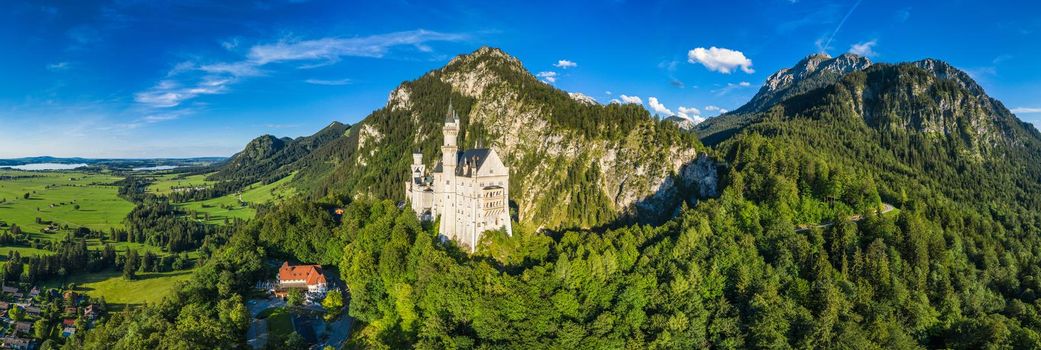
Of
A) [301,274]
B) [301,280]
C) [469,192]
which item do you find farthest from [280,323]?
[469,192]

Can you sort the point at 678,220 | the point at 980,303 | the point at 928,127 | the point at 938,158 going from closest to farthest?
the point at 980,303 < the point at 678,220 < the point at 938,158 < the point at 928,127

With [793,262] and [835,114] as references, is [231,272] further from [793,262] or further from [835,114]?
[835,114]

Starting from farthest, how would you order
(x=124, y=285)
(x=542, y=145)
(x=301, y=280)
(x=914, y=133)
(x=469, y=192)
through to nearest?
(x=914, y=133)
(x=542, y=145)
(x=124, y=285)
(x=469, y=192)
(x=301, y=280)

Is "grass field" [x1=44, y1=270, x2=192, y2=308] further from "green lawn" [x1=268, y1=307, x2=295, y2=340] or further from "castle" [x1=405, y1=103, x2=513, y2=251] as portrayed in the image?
"castle" [x1=405, y1=103, x2=513, y2=251]

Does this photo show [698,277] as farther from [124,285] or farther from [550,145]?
[124,285]

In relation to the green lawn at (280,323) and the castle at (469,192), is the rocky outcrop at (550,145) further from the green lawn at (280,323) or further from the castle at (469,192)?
the green lawn at (280,323)

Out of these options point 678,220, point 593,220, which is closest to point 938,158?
point 593,220
